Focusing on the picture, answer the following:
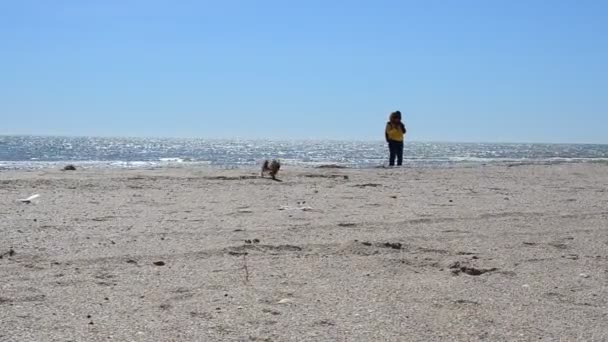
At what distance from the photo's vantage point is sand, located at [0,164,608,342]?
141 inches

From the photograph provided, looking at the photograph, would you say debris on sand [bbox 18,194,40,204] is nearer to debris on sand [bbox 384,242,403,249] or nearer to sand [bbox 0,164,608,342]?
sand [bbox 0,164,608,342]

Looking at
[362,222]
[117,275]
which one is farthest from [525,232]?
[117,275]

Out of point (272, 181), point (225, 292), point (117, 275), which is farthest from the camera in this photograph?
point (272, 181)

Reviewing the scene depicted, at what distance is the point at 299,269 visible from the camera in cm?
483

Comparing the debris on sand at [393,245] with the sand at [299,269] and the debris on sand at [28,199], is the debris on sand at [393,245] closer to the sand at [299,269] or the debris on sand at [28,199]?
the sand at [299,269]

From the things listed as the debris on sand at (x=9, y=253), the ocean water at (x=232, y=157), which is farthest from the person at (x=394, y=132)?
the debris on sand at (x=9, y=253)

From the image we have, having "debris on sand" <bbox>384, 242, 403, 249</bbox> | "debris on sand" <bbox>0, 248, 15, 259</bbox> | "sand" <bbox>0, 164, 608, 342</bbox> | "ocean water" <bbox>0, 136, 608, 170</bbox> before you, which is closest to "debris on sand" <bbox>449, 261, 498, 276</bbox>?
"sand" <bbox>0, 164, 608, 342</bbox>

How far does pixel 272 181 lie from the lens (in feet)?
38.5

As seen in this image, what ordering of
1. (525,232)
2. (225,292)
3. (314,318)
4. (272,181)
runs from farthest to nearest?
1. (272,181)
2. (525,232)
3. (225,292)
4. (314,318)

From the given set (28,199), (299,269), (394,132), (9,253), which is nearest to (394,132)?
(394,132)

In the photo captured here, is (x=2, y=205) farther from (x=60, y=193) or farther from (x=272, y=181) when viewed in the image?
(x=272, y=181)

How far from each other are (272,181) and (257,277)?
7201 mm

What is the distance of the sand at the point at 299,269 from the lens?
3578 mm

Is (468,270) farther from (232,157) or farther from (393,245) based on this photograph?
(232,157)
